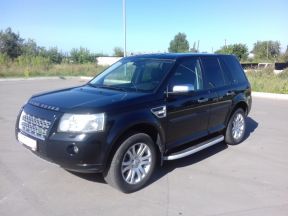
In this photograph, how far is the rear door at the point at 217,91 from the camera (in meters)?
5.83

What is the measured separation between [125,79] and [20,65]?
27.5 meters

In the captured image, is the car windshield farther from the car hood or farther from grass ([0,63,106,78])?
grass ([0,63,106,78])

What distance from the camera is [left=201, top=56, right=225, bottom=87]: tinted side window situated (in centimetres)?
582

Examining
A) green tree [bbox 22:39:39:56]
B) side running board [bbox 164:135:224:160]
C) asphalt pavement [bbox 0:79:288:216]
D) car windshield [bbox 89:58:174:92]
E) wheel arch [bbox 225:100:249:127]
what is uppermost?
green tree [bbox 22:39:39:56]

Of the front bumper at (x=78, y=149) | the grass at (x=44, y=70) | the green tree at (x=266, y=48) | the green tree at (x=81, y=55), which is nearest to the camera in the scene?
the front bumper at (x=78, y=149)

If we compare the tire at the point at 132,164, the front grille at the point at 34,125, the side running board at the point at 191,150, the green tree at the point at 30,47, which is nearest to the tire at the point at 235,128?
the side running board at the point at 191,150

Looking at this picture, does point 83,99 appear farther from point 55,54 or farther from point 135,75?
point 55,54

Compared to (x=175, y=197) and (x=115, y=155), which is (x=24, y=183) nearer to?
(x=115, y=155)

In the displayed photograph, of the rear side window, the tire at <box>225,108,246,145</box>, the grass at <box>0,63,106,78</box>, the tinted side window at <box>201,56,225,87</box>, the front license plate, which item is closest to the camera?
the front license plate

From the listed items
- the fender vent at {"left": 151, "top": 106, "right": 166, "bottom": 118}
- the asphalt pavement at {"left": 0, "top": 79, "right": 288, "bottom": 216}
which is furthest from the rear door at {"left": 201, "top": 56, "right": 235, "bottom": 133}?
the fender vent at {"left": 151, "top": 106, "right": 166, "bottom": 118}

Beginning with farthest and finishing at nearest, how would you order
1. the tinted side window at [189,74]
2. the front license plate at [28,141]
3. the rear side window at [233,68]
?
1. the rear side window at [233,68]
2. the tinted side window at [189,74]
3. the front license plate at [28,141]

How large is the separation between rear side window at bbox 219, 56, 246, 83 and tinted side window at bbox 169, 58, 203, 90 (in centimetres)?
104

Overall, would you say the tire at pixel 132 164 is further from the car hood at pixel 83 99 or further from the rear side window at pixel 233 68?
the rear side window at pixel 233 68

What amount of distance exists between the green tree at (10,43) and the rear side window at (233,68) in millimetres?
48337
